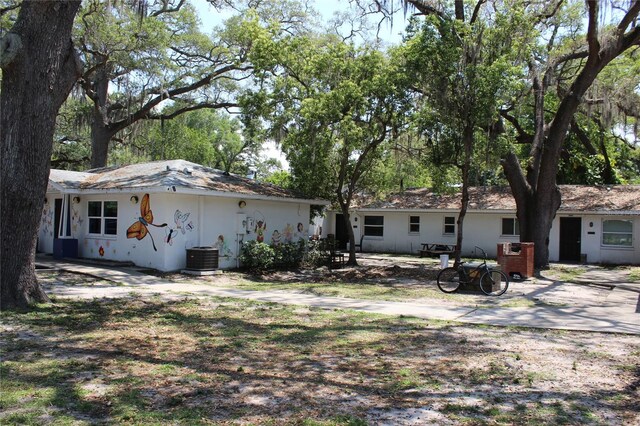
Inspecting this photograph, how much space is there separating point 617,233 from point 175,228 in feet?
66.1

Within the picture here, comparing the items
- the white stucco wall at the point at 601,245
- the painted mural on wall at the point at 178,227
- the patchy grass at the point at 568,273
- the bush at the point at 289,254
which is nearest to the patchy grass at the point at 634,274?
the patchy grass at the point at 568,273

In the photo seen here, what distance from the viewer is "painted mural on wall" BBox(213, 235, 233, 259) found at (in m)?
17.4

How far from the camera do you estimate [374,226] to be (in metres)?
31.5

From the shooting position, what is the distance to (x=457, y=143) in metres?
18.3

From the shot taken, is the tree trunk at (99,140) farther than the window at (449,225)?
No

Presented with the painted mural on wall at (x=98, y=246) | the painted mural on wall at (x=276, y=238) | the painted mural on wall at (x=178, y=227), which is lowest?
the painted mural on wall at (x=98, y=246)

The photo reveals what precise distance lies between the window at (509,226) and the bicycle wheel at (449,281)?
43.3 feet

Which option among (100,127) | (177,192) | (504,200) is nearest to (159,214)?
(177,192)

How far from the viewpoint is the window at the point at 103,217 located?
58.2 ft

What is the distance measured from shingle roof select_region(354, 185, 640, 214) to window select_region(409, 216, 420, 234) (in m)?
0.94

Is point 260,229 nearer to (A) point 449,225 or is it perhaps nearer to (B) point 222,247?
(B) point 222,247

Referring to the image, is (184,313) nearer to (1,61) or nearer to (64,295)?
(64,295)

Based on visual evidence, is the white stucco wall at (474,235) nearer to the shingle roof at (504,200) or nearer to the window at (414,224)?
the window at (414,224)

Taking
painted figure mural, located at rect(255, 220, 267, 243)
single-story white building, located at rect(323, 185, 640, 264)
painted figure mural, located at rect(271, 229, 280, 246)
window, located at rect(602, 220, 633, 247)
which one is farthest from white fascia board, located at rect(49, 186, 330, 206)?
window, located at rect(602, 220, 633, 247)
